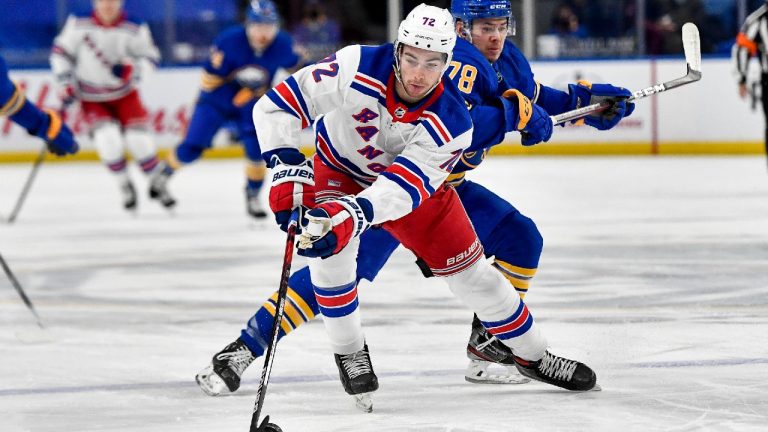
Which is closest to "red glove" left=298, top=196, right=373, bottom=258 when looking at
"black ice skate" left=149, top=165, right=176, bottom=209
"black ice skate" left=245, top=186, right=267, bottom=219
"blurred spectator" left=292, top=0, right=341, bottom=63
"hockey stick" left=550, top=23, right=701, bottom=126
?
"hockey stick" left=550, top=23, right=701, bottom=126

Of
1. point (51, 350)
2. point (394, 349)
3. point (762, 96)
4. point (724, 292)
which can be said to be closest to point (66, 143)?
point (51, 350)

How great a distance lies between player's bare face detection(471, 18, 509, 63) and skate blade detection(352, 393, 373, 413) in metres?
0.98

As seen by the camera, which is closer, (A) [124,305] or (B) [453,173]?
(B) [453,173]

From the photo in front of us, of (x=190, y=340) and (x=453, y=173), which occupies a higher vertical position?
(x=453, y=173)

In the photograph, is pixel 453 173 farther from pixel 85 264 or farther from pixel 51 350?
pixel 85 264

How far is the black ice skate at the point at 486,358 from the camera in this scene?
3502 millimetres

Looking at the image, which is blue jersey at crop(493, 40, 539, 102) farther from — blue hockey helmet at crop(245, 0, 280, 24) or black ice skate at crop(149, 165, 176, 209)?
black ice skate at crop(149, 165, 176, 209)

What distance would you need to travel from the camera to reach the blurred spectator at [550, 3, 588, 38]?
35.6ft

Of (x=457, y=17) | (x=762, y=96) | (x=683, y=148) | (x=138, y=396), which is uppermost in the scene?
(x=457, y=17)

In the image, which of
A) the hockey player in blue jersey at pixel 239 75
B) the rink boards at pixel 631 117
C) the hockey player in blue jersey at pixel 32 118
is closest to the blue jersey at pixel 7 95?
the hockey player in blue jersey at pixel 32 118

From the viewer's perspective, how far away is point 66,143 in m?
4.70

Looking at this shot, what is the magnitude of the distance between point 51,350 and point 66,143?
981 mm

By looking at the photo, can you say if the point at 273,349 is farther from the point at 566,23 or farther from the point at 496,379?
the point at 566,23

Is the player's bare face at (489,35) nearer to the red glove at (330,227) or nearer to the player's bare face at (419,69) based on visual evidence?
the player's bare face at (419,69)
